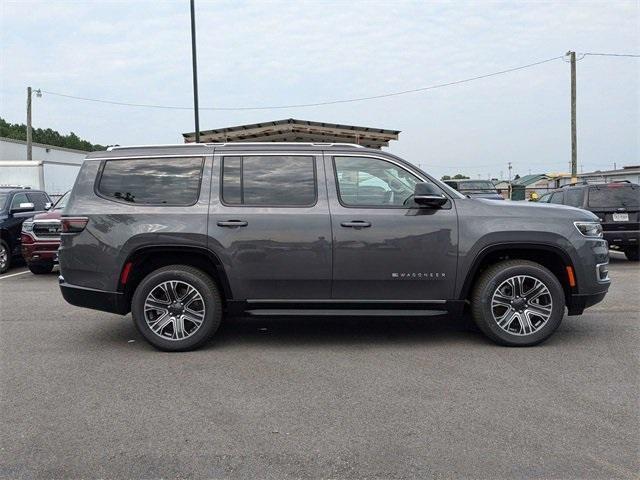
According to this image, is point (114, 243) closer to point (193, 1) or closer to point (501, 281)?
point (501, 281)

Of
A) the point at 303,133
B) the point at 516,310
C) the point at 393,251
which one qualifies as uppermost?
the point at 303,133

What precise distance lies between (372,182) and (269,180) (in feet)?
3.33

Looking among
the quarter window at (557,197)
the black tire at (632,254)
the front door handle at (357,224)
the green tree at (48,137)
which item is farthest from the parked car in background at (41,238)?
the green tree at (48,137)

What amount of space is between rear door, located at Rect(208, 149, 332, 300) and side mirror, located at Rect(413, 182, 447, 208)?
0.87m

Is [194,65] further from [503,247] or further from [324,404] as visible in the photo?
[324,404]

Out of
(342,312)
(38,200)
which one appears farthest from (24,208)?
(342,312)

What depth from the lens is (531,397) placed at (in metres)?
4.18

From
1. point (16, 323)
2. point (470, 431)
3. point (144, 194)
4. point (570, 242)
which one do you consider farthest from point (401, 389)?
point (16, 323)

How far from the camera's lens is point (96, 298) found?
Answer: 5457 mm

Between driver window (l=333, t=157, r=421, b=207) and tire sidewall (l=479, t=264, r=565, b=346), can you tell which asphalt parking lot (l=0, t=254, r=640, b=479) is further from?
driver window (l=333, t=157, r=421, b=207)

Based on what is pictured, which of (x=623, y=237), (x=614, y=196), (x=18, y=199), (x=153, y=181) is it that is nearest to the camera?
(x=153, y=181)

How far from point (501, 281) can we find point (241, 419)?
2.88m

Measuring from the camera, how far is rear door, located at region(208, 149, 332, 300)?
17.5 feet

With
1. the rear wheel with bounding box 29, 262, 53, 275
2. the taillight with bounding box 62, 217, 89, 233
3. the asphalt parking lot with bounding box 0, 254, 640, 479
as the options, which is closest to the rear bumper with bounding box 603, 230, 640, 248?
the asphalt parking lot with bounding box 0, 254, 640, 479
